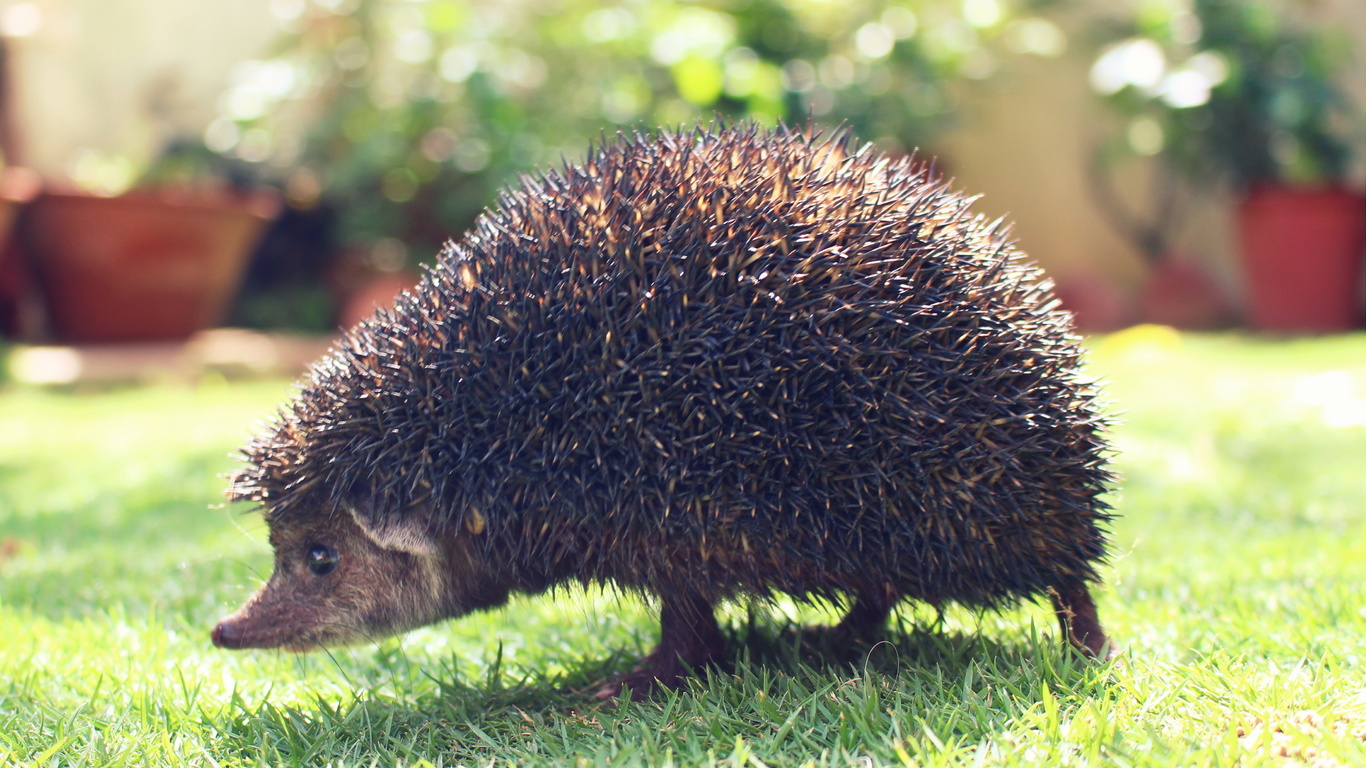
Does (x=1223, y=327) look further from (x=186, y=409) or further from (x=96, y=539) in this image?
(x=96, y=539)

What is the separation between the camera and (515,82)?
11.7 metres

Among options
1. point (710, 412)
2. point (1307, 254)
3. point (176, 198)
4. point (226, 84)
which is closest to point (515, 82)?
point (226, 84)

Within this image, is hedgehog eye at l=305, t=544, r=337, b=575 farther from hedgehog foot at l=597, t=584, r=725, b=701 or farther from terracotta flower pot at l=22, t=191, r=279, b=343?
terracotta flower pot at l=22, t=191, r=279, b=343

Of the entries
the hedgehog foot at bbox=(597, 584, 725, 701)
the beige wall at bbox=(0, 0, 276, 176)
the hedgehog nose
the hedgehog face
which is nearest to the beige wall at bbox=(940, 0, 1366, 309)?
the beige wall at bbox=(0, 0, 276, 176)

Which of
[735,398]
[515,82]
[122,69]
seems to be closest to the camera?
[735,398]

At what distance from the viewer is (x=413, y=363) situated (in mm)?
2551

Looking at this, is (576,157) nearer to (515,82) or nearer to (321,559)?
(515,82)

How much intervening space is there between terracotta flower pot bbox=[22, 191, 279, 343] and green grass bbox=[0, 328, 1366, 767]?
215 inches

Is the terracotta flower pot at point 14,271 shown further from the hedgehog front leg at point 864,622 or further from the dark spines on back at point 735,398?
the hedgehog front leg at point 864,622

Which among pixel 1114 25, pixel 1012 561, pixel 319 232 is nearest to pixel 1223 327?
pixel 1114 25

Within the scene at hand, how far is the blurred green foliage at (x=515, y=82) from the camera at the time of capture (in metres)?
11.1

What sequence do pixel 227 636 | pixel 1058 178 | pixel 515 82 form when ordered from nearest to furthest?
1. pixel 227 636
2. pixel 515 82
3. pixel 1058 178

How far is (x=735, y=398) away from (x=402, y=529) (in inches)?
33.8

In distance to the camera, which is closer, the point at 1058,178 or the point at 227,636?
the point at 227,636
